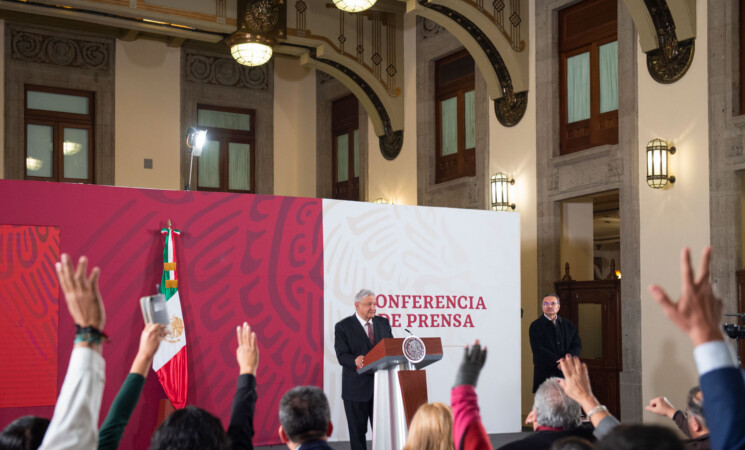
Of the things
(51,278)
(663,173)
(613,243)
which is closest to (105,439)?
(51,278)

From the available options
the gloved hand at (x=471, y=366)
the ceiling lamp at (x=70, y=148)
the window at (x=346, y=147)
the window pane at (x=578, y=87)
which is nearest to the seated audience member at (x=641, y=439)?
the gloved hand at (x=471, y=366)

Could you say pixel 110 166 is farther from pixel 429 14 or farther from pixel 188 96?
pixel 429 14

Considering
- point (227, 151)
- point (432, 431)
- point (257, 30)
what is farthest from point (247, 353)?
point (227, 151)

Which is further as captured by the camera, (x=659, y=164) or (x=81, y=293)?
(x=659, y=164)

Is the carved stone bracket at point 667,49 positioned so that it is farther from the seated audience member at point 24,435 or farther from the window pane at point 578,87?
the seated audience member at point 24,435

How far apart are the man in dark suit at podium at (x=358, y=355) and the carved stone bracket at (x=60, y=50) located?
29.5 ft

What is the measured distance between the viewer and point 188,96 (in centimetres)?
1482

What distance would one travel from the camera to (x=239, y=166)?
50.2 feet

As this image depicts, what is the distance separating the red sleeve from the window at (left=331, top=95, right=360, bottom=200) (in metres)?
12.1

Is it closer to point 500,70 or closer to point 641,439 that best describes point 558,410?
point 641,439

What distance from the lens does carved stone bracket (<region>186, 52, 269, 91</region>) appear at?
1497 cm

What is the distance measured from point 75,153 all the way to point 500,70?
6968 mm

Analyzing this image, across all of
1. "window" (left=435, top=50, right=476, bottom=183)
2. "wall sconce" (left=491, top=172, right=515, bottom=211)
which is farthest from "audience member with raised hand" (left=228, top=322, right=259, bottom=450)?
"window" (left=435, top=50, right=476, bottom=183)

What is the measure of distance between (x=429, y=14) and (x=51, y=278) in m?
6.25
